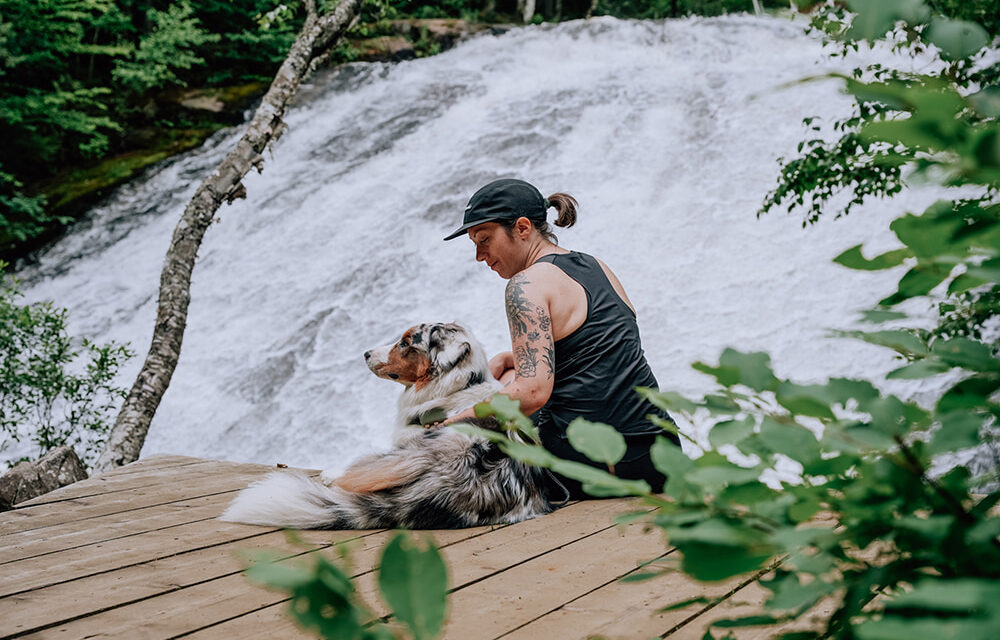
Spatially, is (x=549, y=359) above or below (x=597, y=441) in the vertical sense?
below

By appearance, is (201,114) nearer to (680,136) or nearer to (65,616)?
(680,136)

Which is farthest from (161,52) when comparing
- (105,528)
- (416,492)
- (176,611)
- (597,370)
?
(176,611)

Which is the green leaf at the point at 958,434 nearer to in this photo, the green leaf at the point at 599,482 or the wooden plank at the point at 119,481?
the green leaf at the point at 599,482

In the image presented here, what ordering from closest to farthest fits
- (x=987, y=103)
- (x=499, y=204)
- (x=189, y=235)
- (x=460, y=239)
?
(x=987, y=103), (x=499, y=204), (x=189, y=235), (x=460, y=239)

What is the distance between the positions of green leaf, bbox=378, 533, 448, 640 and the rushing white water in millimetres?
6669

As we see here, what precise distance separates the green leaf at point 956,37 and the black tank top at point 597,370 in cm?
234

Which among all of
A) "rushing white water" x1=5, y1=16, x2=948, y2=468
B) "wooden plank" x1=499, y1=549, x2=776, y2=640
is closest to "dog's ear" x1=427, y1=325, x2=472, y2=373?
"wooden plank" x1=499, y1=549, x2=776, y2=640

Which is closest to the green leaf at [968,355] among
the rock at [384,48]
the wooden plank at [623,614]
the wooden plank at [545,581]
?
the wooden plank at [623,614]

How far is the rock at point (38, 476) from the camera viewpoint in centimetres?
377

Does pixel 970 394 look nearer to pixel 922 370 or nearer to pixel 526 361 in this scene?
pixel 922 370

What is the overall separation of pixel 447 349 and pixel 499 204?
0.63m

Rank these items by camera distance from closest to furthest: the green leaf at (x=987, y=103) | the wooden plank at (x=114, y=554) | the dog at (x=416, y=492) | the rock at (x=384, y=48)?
the green leaf at (x=987, y=103) → the wooden plank at (x=114, y=554) → the dog at (x=416, y=492) → the rock at (x=384, y=48)

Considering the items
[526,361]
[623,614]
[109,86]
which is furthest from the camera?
[109,86]

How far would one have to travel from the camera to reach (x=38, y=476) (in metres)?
3.92
